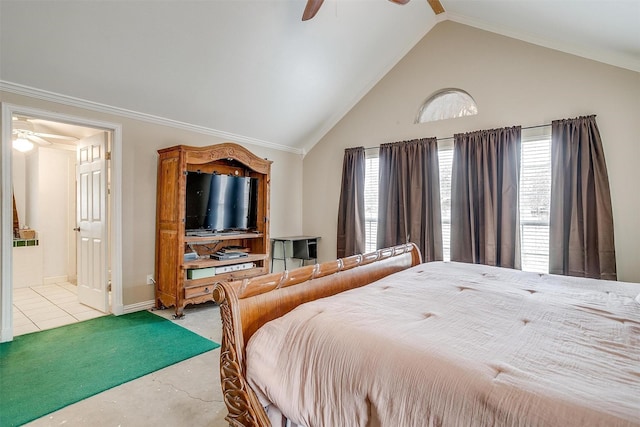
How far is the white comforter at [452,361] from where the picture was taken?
0.84 metres

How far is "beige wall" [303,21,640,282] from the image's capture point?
3066mm

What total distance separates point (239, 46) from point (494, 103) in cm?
301

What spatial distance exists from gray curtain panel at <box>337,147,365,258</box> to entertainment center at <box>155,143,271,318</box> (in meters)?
1.19

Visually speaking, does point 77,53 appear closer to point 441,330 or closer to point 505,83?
point 441,330

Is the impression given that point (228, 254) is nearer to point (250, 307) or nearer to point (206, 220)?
point (206, 220)

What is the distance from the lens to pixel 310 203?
552 centimetres

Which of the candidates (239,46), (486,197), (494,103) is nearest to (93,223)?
(239,46)

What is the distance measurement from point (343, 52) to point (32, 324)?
15.3ft

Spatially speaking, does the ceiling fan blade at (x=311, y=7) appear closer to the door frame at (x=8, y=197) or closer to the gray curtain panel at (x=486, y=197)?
the gray curtain panel at (x=486, y=197)

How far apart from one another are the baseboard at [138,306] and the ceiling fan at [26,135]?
106 inches

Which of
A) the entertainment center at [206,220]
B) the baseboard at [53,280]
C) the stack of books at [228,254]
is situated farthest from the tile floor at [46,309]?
the stack of books at [228,254]

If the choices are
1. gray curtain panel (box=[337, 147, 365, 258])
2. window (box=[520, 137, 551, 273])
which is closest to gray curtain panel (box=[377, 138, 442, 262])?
gray curtain panel (box=[337, 147, 365, 258])

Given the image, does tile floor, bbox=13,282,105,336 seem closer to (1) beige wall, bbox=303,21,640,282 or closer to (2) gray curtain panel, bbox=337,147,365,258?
(2) gray curtain panel, bbox=337,147,365,258

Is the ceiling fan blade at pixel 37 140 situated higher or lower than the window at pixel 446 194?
higher
